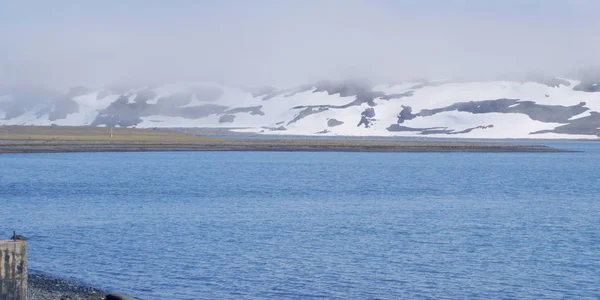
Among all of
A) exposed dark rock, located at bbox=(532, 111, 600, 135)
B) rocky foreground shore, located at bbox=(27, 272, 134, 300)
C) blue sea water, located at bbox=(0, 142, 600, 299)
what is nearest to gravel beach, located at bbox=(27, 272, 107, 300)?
rocky foreground shore, located at bbox=(27, 272, 134, 300)

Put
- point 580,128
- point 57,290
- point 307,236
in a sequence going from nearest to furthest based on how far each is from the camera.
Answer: point 57,290
point 307,236
point 580,128

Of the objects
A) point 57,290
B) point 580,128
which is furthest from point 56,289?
point 580,128

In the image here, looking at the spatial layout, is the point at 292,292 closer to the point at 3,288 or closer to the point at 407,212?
the point at 3,288

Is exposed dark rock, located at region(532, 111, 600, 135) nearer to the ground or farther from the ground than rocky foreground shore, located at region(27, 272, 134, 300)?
farther from the ground

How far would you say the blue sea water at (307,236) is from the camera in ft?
61.0

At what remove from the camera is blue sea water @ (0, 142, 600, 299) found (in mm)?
18578

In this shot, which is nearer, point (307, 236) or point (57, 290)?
point (57, 290)

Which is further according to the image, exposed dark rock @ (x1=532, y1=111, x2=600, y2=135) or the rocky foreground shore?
exposed dark rock @ (x1=532, y1=111, x2=600, y2=135)

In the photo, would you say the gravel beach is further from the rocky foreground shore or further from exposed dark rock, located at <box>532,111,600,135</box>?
exposed dark rock, located at <box>532,111,600,135</box>

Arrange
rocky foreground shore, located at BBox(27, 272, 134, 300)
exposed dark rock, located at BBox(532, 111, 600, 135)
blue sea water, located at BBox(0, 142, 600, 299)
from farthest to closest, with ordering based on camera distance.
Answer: exposed dark rock, located at BBox(532, 111, 600, 135)
blue sea water, located at BBox(0, 142, 600, 299)
rocky foreground shore, located at BBox(27, 272, 134, 300)

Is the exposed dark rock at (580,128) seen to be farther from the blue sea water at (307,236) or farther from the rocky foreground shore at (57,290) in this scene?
the rocky foreground shore at (57,290)

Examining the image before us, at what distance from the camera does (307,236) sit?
25.6 meters

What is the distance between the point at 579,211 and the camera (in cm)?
3494

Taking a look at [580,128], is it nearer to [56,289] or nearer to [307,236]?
[307,236]
